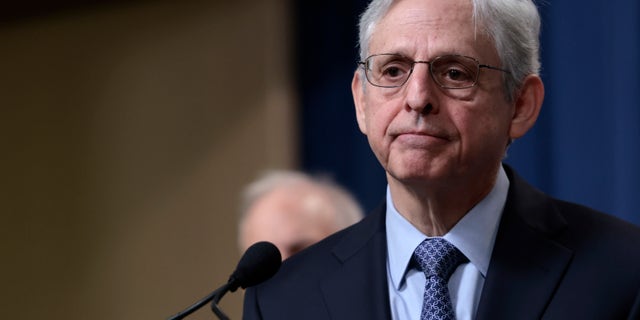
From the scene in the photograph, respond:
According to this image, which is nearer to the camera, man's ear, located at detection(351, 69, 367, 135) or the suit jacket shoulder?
the suit jacket shoulder

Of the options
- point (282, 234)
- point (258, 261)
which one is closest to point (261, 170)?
point (282, 234)

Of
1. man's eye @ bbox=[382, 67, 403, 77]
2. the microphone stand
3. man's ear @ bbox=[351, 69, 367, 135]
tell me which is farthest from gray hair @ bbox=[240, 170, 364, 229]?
the microphone stand

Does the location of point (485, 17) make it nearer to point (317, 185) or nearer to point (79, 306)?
point (317, 185)

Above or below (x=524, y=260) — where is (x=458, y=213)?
above

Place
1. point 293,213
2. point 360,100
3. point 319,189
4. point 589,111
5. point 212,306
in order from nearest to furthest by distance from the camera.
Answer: point 212,306 → point 360,100 → point 293,213 → point 319,189 → point 589,111

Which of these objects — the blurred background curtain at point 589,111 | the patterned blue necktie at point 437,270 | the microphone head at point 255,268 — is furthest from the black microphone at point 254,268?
the blurred background curtain at point 589,111

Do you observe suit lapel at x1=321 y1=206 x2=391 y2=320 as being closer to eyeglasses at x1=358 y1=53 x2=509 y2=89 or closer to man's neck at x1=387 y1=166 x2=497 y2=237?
man's neck at x1=387 y1=166 x2=497 y2=237

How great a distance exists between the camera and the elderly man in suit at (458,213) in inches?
70.9

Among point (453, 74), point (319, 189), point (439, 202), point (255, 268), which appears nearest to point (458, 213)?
point (439, 202)

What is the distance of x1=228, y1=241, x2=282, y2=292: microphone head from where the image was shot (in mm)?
1759

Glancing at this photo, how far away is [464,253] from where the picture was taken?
189 cm

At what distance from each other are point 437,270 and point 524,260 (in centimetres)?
16

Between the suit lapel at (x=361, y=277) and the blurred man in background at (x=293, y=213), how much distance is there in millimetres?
1027

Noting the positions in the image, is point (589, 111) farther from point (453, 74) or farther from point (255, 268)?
point (255, 268)
